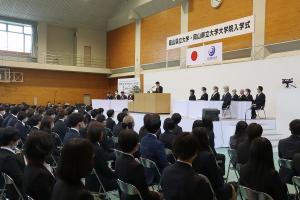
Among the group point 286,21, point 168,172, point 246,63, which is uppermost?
point 286,21

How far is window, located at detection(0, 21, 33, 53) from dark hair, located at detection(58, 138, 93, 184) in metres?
19.9

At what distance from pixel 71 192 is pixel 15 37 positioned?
20.5 m

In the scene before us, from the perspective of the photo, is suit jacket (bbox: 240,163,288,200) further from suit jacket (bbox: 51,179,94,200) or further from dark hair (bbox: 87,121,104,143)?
dark hair (bbox: 87,121,104,143)

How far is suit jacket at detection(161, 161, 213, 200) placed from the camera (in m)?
2.20

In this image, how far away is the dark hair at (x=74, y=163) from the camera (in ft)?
5.75

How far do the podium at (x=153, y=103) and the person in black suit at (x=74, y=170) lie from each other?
10078mm

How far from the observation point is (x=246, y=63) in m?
12.5

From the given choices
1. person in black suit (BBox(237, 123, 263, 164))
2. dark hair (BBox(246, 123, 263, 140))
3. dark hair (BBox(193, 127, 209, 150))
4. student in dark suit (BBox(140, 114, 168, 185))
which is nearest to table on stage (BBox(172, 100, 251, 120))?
person in black suit (BBox(237, 123, 263, 164))

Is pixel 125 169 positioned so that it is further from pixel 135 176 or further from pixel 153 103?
pixel 153 103

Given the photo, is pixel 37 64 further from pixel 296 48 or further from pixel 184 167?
pixel 184 167

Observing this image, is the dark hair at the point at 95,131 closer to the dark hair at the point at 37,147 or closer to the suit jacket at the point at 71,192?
the dark hair at the point at 37,147

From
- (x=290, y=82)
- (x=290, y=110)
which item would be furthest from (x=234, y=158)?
(x=290, y=82)

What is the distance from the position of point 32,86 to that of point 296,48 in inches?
624

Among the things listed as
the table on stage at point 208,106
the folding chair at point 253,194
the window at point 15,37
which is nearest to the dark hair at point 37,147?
the folding chair at point 253,194
